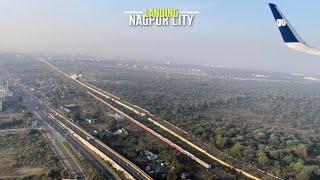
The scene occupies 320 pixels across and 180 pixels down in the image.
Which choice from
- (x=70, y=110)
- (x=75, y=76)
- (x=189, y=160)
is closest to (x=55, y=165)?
(x=189, y=160)

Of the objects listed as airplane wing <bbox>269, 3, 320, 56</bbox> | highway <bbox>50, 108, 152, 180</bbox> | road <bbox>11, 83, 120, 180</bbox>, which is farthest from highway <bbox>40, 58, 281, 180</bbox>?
airplane wing <bbox>269, 3, 320, 56</bbox>

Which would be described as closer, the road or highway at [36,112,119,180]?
highway at [36,112,119,180]

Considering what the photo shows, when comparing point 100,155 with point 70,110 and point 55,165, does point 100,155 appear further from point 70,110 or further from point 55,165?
point 70,110

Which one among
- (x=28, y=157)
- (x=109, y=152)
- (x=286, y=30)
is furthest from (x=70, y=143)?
(x=286, y=30)

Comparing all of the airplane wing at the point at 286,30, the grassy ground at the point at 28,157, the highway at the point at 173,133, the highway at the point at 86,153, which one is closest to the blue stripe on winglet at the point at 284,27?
the airplane wing at the point at 286,30

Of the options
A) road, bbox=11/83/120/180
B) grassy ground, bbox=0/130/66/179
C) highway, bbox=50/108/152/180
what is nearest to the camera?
grassy ground, bbox=0/130/66/179

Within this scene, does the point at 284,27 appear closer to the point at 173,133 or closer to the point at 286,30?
the point at 286,30

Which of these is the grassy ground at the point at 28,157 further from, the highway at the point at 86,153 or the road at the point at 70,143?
the highway at the point at 86,153

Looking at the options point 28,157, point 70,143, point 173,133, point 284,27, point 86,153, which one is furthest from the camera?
point 173,133

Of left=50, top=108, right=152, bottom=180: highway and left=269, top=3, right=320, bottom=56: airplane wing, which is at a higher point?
left=269, top=3, right=320, bottom=56: airplane wing

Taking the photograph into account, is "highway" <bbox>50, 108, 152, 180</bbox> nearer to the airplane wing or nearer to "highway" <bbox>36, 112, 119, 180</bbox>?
"highway" <bbox>36, 112, 119, 180</bbox>

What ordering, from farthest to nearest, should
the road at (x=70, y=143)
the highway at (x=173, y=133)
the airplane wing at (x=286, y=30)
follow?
the highway at (x=173, y=133) < the road at (x=70, y=143) < the airplane wing at (x=286, y=30)
